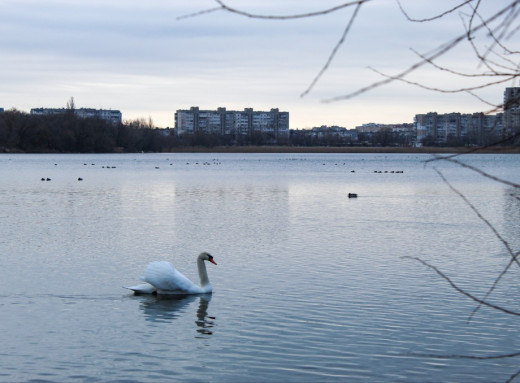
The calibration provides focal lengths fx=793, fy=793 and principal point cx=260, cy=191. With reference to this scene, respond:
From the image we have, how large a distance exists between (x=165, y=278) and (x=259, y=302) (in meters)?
1.69

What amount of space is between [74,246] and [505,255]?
33.4ft

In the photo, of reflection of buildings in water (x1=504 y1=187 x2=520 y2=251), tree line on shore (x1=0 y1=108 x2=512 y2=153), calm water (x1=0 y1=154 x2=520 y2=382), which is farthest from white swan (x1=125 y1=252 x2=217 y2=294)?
tree line on shore (x1=0 y1=108 x2=512 y2=153)

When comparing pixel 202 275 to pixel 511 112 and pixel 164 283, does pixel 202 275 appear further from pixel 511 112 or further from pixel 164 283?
pixel 511 112

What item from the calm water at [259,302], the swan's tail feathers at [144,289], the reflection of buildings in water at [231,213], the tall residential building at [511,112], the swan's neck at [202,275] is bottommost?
the reflection of buildings in water at [231,213]

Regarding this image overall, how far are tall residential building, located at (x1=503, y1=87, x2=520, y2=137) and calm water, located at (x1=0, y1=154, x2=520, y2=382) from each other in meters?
0.42

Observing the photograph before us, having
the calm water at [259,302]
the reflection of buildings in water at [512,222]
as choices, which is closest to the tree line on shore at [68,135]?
the reflection of buildings in water at [512,222]

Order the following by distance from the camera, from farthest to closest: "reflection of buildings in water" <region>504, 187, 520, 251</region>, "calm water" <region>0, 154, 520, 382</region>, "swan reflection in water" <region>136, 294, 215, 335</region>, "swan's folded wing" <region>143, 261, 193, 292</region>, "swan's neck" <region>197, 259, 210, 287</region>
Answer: "reflection of buildings in water" <region>504, 187, 520, 251</region>, "swan's neck" <region>197, 259, 210, 287</region>, "swan's folded wing" <region>143, 261, 193, 292</region>, "swan reflection in water" <region>136, 294, 215, 335</region>, "calm water" <region>0, 154, 520, 382</region>

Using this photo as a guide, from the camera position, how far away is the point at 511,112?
350 centimetres

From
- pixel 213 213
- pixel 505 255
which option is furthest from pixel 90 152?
pixel 505 255

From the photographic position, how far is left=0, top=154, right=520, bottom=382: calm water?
30.5ft

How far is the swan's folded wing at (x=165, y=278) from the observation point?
1317cm

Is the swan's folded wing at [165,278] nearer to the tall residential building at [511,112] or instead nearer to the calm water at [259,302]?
the calm water at [259,302]

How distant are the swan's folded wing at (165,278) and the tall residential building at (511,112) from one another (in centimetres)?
1000

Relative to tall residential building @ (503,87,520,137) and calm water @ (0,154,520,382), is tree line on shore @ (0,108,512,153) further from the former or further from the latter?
tall residential building @ (503,87,520,137)
